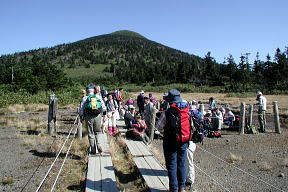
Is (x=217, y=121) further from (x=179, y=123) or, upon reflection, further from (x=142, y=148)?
(x=179, y=123)

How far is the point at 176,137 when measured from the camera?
4934 millimetres

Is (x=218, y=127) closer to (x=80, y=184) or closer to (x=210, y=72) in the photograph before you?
(x=80, y=184)

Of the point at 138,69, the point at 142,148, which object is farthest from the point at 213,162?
the point at 138,69

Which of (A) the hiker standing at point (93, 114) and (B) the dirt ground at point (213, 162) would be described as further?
(A) the hiker standing at point (93, 114)

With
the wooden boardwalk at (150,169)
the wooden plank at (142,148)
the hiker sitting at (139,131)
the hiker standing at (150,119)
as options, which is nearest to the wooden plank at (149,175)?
the wooden boardwalk at (150,169)

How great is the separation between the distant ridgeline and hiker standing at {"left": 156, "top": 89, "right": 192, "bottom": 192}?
37099 millimetres

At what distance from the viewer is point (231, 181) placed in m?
7.29

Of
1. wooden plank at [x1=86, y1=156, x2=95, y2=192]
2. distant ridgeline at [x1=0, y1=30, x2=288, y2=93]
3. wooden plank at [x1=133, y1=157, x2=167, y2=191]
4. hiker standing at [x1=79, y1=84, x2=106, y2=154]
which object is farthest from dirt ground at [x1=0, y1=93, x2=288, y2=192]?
distant ridgeline at [x1=0, y1=30, x2=288, y2=93]

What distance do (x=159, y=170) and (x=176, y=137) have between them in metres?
2.07

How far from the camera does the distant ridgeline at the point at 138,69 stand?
46.3 m

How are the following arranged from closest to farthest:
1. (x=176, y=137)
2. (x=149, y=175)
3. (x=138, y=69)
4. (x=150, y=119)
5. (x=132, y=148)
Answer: (x=176, y=137), (x=149, y=175), (x=132, y=148), (x=150, y=119), (x=138, y=69)

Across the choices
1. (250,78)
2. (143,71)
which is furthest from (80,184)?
(143,71)

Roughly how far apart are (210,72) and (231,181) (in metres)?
82.5

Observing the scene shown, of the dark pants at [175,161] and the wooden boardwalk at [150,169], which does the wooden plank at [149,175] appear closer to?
the wooden boardwalk at [150,169]
